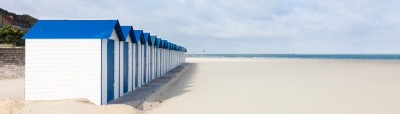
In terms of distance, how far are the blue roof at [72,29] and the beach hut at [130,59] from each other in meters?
1.96

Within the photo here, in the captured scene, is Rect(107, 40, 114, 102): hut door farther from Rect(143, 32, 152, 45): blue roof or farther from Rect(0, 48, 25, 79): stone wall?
Rect(0, 48, 25, 79): stone wall

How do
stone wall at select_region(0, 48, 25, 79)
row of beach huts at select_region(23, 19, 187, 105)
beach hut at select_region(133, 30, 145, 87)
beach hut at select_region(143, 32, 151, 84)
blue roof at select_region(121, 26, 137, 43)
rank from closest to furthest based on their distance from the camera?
1. row of beach huts at select_region(23, 19, 187, 105)
2. blue roof at select_region(121, 26, 137, 43)
3. beach hut at select_region(133, 30, 145, 87)
4. beach hut at select_region(143, 32, 151, 84)
5. stone wall at select_region(0, 48, 25, 79)

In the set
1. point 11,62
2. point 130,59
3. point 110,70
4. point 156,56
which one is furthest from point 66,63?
point 11,62

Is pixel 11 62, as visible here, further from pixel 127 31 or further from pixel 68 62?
pixel 68 62

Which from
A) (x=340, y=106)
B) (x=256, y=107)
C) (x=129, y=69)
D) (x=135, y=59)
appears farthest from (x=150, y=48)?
(x=340, y=106)

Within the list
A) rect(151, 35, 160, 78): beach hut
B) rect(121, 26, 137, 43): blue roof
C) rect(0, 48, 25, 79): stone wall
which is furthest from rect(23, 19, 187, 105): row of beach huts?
rect(0, 48, 25, 79): stone wall

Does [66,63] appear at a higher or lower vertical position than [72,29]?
lower

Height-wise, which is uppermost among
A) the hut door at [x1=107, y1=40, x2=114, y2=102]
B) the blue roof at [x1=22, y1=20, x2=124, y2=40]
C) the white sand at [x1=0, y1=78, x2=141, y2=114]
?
the blue roof at [x1=22, y1=20, x2=124, y2=40]

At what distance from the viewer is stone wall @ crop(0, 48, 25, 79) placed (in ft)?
65.8

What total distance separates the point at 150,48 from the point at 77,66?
8467 millimetres

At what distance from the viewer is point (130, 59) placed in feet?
41.4

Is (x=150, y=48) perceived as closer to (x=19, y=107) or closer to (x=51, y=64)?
(x=51, y=64)

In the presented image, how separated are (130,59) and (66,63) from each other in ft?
11.8

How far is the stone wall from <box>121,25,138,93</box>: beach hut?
10931mm
